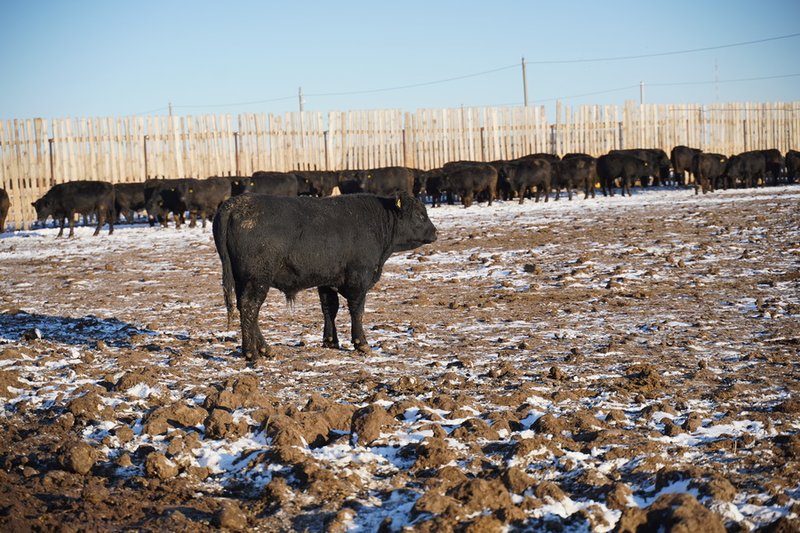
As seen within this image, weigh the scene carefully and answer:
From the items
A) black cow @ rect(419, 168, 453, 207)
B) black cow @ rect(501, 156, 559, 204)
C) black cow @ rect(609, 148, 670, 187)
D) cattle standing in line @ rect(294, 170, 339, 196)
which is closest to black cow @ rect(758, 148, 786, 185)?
black cow @ rect(609, 148, 670, 187)

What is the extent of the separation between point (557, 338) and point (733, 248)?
629cm

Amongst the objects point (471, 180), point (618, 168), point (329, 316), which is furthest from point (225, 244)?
point (618, 168)

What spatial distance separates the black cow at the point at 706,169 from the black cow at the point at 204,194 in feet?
48.1

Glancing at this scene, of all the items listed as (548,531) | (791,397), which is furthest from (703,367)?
(548,531)

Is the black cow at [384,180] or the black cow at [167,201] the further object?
the black cow at [384,180]

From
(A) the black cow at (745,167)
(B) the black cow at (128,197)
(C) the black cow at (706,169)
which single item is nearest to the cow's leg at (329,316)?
(B) the black cow at (128,197)

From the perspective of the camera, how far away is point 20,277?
14.2 meters

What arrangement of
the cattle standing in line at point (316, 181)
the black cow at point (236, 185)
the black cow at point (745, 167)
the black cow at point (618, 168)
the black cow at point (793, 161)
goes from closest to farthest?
1. the black cow at point (236, 185)
2. the cattle standing in line at point (316, 181)
3. the black cow at point (618, 168)
4. the black cow at point (745, 167)
5. the black cow at point (793, 161)

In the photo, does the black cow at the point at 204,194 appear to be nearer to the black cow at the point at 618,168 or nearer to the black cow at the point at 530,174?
the black cow at the point at 530,174

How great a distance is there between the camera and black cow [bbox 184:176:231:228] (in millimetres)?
23828

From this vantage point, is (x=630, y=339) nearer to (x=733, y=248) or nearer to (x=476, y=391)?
(x=476, y=391)

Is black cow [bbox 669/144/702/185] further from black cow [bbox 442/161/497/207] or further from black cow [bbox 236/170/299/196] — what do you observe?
black cow [bbox 236/170/299/196]

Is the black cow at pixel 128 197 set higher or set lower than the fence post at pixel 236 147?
lower

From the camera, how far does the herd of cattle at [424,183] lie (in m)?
22.9
